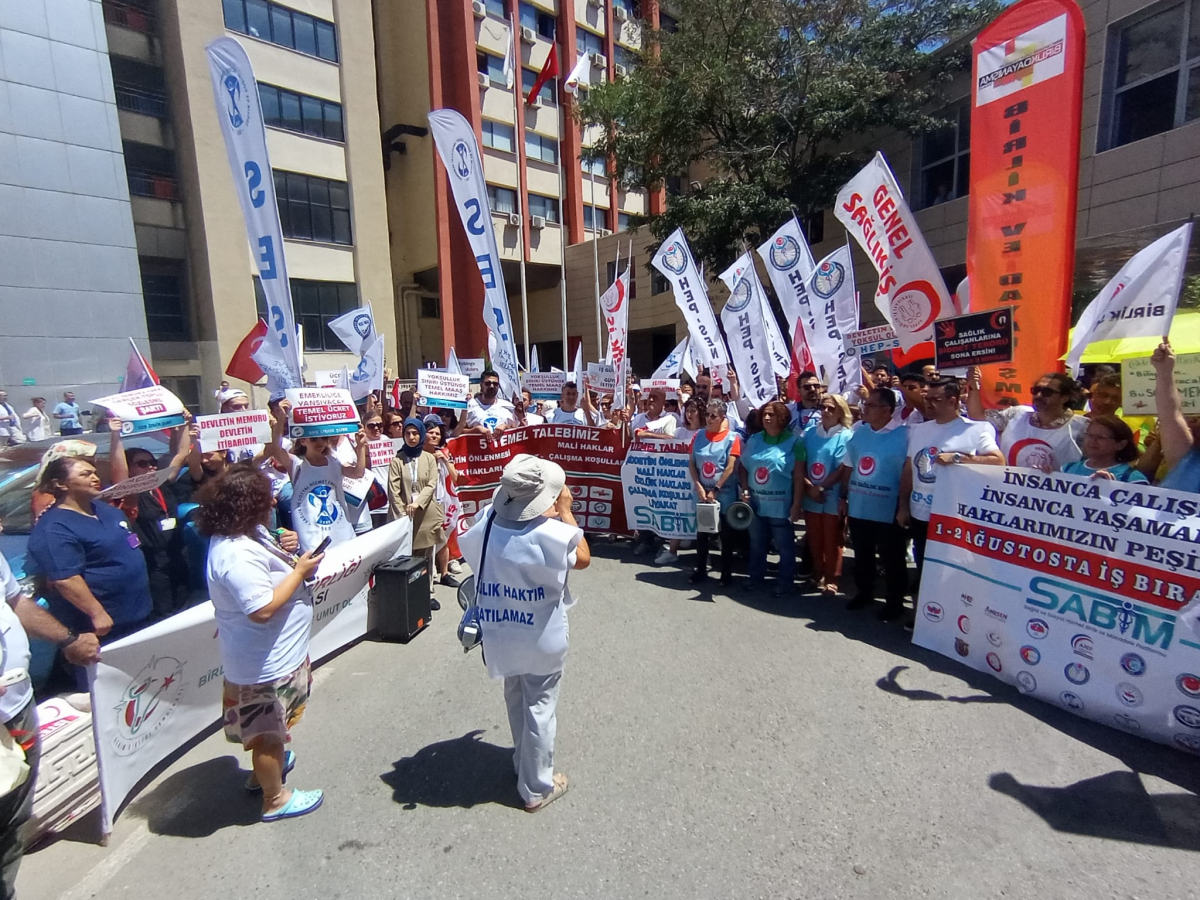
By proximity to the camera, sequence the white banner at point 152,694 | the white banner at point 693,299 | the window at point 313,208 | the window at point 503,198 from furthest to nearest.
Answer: the window at point 503,198 → the window at point 313,208 → the white banner at point 693,299 → the white banner at point 152,694

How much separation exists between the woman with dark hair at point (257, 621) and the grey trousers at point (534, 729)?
1.01m

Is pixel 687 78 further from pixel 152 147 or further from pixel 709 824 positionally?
pixel 152 147

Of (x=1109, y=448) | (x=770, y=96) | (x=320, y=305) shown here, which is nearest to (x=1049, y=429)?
(x=1109, y=448)

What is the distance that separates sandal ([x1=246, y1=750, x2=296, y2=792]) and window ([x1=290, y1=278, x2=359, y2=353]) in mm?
22002

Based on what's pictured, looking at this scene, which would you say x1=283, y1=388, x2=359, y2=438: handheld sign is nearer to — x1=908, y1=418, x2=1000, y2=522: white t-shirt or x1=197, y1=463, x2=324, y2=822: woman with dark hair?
x1=197, y1=463, x2=324, y2=822: woman with dark hair

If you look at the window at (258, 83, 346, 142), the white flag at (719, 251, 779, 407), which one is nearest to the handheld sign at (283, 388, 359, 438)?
the white flag at (719, 251, 779, 407)

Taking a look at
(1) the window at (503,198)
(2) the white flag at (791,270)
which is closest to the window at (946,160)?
(2) the white flag at (791,270)

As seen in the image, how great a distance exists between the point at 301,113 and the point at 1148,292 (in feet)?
84.7

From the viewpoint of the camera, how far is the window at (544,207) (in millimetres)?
29734

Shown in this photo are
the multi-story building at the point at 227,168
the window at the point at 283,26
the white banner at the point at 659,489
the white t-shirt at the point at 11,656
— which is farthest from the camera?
the window at the point at 283,26

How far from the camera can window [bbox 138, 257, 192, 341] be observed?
21.3 m

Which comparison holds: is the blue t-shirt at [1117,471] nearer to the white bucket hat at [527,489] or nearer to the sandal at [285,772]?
the white bucket hat at [527,489]

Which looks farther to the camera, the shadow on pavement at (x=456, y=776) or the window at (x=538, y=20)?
the window at (x=538, y=20)

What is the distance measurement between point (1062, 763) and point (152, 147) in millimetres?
27232
